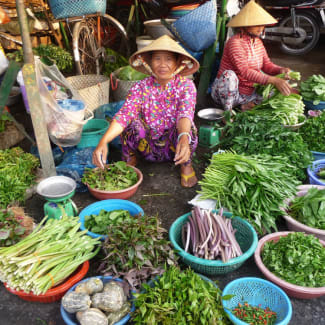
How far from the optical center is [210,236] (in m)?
2.13

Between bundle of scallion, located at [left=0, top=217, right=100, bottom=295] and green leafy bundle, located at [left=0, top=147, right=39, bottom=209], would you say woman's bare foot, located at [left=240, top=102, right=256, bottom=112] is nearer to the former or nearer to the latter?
green leafy bundle, located at [left=0, top=147, right=39, bottom=209]

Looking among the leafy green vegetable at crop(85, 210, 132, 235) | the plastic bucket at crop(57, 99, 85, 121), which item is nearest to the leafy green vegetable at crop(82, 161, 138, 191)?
the leafy green vegetable at crop(85, 210, 132, 235)

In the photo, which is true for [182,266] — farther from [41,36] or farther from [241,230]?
[41,36]

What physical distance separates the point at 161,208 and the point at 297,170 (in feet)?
4.33


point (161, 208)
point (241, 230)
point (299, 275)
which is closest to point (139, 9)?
point (161, 208)

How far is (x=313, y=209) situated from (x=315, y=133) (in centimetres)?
135

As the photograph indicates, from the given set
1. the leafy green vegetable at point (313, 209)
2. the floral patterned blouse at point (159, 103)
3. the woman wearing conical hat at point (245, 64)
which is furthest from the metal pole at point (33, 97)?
the woman wearing conical hat at point (245, 64)

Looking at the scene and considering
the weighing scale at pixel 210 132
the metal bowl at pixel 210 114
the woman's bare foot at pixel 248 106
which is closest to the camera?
the weighing scale at pixel 210 132

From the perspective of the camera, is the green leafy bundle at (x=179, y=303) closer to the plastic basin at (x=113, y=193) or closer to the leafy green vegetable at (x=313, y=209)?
the leafy green vegetable at (x=313, y=209)

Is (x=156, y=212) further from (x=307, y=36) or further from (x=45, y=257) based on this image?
(x=307, y=36)

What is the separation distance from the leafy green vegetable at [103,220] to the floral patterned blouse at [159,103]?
37.1 inches

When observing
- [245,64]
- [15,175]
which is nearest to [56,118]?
[15,175]

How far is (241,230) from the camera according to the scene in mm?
2340

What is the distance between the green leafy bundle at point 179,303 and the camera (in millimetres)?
1663
